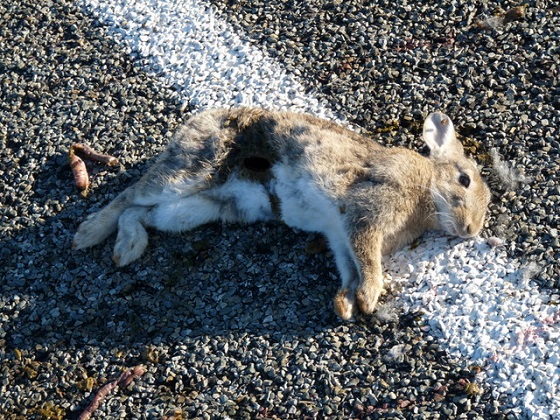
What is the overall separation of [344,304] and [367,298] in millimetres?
161

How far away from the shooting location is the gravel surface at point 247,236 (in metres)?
6.11

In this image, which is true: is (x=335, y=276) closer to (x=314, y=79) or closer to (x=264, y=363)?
(x=264, y=363)

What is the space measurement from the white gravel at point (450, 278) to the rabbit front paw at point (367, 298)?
232mm

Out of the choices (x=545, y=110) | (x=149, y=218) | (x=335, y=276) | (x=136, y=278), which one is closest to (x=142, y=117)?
(x=149, y=218)

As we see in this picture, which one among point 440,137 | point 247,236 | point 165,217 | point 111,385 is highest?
point 440,137

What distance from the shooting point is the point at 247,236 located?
23.1ft

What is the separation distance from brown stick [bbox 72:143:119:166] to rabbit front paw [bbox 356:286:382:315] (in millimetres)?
2410

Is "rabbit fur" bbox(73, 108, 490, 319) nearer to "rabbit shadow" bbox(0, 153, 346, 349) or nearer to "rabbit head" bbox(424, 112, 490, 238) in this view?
"rabbit head" bbox(424, 112, 490, 238)

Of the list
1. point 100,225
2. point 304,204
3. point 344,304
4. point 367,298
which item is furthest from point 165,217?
point 367,298

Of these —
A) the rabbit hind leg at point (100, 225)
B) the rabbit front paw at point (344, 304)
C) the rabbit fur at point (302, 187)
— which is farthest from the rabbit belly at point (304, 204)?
the rabbit hind leg at point (100, 225)

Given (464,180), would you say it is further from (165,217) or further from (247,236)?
(165,217)

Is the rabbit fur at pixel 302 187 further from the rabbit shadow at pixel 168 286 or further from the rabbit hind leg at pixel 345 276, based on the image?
the rabbit shadow at pixel 168 286

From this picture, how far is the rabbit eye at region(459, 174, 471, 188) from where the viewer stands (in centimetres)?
698

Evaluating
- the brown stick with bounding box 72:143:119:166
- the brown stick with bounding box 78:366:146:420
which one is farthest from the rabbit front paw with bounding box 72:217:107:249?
the brown stick with bounding box 78:366:146:420
